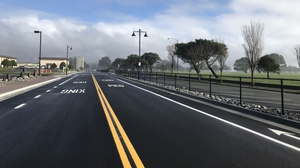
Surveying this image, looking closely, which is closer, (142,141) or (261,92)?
(142,141)

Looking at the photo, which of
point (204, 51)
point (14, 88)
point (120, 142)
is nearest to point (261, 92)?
point (120, 142)

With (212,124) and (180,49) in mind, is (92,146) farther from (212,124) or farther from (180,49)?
(180,49)

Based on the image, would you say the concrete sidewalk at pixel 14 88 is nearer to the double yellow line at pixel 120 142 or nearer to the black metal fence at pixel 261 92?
the double yellow line at pixel 120 142

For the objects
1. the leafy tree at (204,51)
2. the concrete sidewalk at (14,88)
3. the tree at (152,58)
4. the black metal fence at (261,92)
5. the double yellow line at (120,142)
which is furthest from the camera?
the tree at (152,58)

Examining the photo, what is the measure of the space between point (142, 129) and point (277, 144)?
3.52 meters

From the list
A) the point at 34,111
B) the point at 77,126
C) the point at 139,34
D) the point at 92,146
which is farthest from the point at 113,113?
the point at 139,34

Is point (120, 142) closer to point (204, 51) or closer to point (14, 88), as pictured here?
point (14, 88)

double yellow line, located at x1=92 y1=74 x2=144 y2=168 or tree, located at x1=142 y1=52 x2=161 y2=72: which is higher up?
tree, located at x1=142 y1=52 x2=161 y2=72

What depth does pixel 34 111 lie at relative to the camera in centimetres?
1038

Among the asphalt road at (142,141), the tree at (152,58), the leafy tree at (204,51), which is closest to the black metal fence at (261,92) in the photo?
the asphalt road at (142,141)

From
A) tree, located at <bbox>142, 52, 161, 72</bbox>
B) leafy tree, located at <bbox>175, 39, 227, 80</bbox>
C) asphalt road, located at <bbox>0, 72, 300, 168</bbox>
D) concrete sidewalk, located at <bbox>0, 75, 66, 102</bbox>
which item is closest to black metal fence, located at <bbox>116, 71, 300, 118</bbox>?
asphalt road, located at <bbox>0, 72, 300, 168</bbox>

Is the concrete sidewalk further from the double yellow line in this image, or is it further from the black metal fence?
the black metal fence

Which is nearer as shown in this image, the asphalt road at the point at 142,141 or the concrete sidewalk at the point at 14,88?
the asphalt road at the point at 142,141

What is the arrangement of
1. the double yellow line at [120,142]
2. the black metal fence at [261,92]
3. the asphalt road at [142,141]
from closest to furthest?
the double yellow line at [120,142] < the asphalt road at [142,141] < the black metal fence at [261,92]
